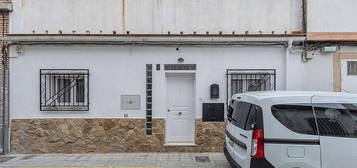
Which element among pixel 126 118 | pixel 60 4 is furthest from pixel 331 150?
pixel 60 4

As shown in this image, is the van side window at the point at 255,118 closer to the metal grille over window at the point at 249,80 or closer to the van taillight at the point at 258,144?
the van taillight at the point at 258,144

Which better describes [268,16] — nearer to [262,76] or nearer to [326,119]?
[262,76]

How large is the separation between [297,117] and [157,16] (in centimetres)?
519

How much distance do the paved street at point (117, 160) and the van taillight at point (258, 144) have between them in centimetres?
275

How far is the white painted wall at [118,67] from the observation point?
29.8 feet

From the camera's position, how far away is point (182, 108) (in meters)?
9.49

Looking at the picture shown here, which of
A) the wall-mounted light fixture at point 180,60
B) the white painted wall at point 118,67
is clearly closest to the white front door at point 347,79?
the white painted wall at point 118,67

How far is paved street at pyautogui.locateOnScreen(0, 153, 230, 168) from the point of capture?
26.1 feet

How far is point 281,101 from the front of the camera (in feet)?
17.6

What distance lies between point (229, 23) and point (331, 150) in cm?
496

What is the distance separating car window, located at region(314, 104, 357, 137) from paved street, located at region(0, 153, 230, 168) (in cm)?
308

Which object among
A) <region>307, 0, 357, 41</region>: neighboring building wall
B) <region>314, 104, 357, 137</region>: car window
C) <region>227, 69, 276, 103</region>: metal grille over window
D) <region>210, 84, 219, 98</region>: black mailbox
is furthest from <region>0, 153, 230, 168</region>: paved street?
<region>307, 0, 357, 41</region>: neighboring building wall

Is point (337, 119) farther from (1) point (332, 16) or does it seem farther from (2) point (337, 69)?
(1) point (332, 16)

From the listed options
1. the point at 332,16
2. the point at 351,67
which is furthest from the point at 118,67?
the point at 351,67
